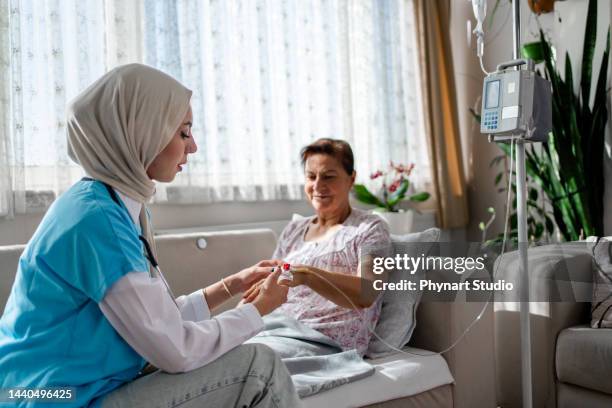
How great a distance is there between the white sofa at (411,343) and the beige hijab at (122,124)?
73 cm

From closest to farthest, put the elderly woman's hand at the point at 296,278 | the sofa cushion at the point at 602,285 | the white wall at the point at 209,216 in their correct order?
the elderly woman's hand at the point at 296,278, the sofa cushion at the point at 602,285, the white wall at the point at 209,216

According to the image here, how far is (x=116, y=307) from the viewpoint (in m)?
1.03

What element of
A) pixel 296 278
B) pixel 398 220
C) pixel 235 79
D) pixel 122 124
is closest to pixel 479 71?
pixel 398 220

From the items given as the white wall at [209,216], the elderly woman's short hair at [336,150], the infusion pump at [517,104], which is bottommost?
the white wall at [209,216]

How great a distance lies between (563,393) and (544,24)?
8.05 feet

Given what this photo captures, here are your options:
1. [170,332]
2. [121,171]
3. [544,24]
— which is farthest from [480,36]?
[544,24]

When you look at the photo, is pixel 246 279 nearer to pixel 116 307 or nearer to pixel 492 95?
pixel 116 307

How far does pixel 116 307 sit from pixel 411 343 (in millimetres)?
1184

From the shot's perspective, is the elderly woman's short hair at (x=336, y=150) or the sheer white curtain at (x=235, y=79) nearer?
the elderly woman's short hair at (x=336, y=150)

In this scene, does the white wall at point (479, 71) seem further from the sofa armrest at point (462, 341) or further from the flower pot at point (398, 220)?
the sofa armrest at point (462, 341)

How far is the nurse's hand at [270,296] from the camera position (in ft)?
4.32

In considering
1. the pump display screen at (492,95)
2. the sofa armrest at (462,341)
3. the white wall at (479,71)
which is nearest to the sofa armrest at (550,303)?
the sofa armrest at (462,341)

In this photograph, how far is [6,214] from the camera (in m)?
2.24

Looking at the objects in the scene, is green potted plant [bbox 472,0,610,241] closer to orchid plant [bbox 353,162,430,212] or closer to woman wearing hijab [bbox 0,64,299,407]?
orchid plant [bbox 353,162,430,212]
